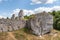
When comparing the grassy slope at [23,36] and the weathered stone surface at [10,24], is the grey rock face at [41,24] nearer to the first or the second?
the grassy slope at [23,36]

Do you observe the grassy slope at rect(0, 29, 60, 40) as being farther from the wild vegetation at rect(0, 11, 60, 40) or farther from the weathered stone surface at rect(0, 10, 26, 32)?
the weathered stone surface at rect(0, 10, 26, 32)

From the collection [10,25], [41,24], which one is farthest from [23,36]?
[41,24]

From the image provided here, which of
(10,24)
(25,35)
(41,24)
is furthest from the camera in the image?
(41,24)

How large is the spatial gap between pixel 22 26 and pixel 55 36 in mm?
7439

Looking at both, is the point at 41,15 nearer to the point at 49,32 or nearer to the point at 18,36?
the point at 49,32

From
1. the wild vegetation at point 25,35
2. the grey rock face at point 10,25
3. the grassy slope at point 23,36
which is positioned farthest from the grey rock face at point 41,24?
the grey rock face at point 10,25

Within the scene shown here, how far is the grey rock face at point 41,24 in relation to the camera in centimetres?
3978

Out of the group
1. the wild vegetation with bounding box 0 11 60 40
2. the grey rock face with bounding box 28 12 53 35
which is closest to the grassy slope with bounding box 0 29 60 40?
the wild vegetation with bounding box 0 11 60 40

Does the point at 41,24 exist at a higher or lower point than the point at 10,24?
lower

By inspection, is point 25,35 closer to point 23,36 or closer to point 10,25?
point 23,36

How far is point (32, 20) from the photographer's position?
40.0 m

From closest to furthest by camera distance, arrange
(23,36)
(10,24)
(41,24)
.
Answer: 1. (23,36)
2. (10,24)
3. (41,24)

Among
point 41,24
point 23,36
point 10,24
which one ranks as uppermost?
point 10,24

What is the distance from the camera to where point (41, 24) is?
1587 inches
